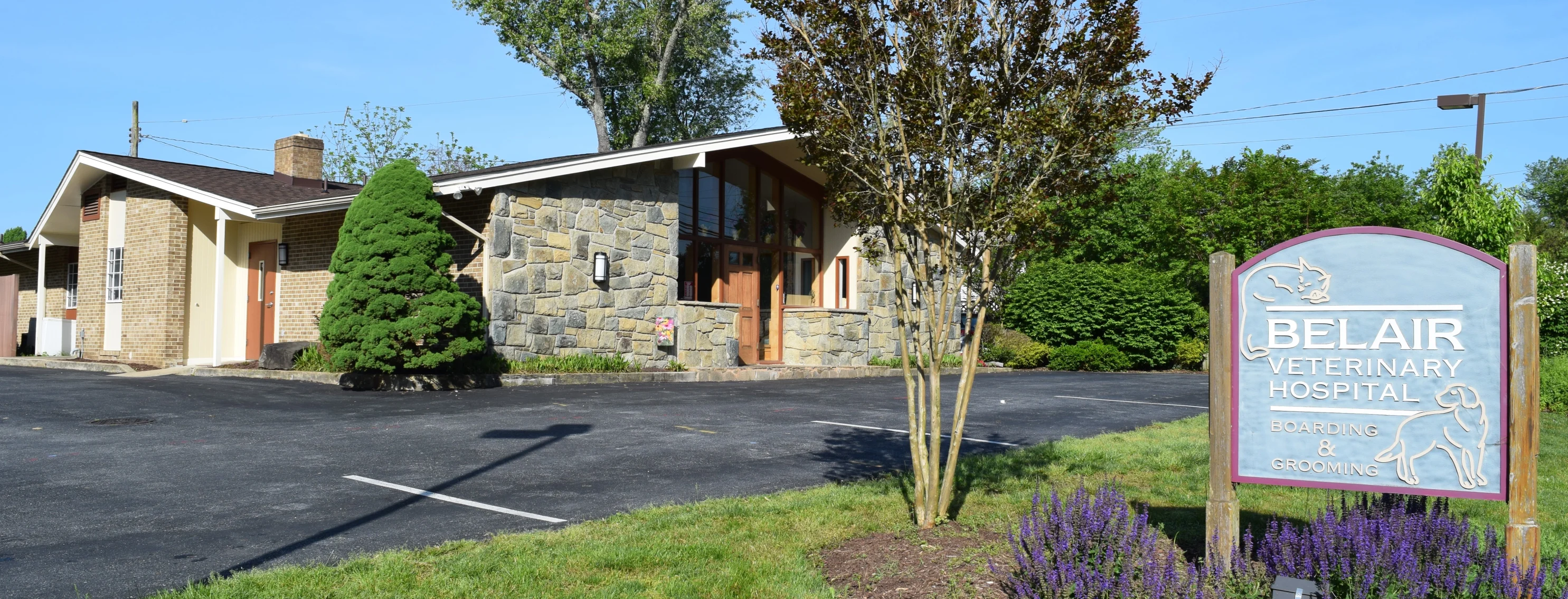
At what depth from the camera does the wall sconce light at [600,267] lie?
Result: 17.0 meters

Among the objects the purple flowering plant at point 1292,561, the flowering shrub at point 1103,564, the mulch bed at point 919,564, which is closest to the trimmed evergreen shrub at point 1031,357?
the mulch bed at point 919,564

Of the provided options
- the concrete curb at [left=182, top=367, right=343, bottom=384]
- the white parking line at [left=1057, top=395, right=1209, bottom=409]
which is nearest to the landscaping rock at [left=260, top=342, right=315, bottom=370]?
the concrete curb at [left=182, top=367, right=343, bottom=384]

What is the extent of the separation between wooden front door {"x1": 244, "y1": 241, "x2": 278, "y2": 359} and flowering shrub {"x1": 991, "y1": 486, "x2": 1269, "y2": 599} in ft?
58.7

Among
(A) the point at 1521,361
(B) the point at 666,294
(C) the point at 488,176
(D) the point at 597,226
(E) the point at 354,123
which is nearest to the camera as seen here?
(A) the point at 1521,361

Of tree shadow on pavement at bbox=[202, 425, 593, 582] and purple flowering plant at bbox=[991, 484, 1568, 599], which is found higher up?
A: purple flowering plant at bbox=[991, 484, 1568, 599]

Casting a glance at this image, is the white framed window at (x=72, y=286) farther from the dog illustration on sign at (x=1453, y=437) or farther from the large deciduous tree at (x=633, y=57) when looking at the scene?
the dog illustration on sign at (x=1453, y=437)

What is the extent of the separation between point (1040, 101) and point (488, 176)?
440 inches

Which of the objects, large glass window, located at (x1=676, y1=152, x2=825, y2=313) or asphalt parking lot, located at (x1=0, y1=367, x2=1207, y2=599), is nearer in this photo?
asphalt parking lot, located at (x1=0, y1=367, x2=1207, y2=599)

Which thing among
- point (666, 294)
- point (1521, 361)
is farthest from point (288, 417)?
point (1521, 361)

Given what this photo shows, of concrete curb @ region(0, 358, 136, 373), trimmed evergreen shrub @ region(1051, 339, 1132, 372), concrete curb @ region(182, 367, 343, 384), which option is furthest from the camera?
trimmed evergreen shrub @ region(1051, 339, 1132, 372)

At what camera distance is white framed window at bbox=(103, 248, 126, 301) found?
68.1 ft

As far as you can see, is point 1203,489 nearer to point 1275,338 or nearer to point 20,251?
point 1275,338

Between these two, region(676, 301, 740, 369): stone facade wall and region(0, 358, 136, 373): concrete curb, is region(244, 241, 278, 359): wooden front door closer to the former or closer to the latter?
region(0, 358, 136, 373): concrete curb

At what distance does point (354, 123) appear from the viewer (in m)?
41.4
